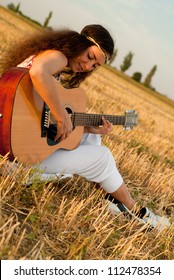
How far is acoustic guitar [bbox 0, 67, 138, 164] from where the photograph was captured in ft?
9.13

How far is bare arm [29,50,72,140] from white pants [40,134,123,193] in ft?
0.87

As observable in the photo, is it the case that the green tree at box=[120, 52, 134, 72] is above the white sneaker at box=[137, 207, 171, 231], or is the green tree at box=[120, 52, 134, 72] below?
below

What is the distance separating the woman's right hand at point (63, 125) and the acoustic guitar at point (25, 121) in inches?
2.5

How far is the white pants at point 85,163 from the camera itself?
10.6 ft

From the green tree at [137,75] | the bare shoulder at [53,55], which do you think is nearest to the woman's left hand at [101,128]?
the bare shoulder at [53,55]

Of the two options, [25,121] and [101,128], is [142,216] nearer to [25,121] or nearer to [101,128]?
[101,128]

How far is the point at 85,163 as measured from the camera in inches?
129

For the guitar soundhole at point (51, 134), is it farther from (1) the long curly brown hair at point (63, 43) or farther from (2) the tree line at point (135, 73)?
(2) the tree line at point (135, 73)

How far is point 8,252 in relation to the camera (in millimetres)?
2096

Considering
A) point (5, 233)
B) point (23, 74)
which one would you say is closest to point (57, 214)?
point (5, 233)

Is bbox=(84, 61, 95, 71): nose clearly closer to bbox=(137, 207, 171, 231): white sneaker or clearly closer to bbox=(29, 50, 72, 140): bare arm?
bbox=(29, 50, 72, 140): bare arm

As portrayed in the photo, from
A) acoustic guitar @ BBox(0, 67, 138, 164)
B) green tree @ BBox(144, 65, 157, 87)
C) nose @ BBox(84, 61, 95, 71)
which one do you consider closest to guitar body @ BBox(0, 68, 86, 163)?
acoustic guitar @ BBox(0, 67, 138, 164)

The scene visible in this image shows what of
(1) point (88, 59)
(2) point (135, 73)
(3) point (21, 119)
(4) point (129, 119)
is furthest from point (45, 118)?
(2) point (135, 73)
